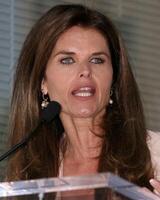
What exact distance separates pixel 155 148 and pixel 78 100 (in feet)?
0.81

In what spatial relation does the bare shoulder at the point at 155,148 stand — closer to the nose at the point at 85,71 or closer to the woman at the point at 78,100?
the woman at the point at 78,100

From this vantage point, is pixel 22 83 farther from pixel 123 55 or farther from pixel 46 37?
pixel 123 55

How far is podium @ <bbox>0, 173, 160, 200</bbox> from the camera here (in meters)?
0.92

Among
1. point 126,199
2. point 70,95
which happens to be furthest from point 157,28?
point 126,199

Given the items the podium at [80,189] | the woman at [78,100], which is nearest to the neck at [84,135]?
the woman at [78,100]

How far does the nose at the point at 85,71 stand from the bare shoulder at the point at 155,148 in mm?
251

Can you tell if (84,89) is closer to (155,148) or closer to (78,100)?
(78,100)

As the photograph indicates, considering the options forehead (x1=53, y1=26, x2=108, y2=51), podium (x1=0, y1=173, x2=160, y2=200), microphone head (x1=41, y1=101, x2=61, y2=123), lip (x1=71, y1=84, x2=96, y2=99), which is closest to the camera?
podium (x1=0, y1=173, x2=160, y2=200)

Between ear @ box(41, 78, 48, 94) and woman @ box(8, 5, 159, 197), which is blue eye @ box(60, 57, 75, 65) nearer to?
woman @ box(8, 5, 159, 197)

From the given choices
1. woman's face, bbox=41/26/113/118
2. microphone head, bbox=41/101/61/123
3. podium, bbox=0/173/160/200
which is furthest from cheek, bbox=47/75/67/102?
podium, bbox=0/173/160/200

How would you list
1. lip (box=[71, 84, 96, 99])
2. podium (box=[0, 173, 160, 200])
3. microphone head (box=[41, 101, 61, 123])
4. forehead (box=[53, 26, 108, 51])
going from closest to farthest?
podium (box=[0, 173, 160, 200]), microphone head (box=[41, 101, 61, 123]), lip (box=[71, 84, 96, 99]), forehead (box=[53, 26, 108, 51])

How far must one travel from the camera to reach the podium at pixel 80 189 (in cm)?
92

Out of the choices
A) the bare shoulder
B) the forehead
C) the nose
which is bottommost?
the bare shoulder

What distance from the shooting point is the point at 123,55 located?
169cm
